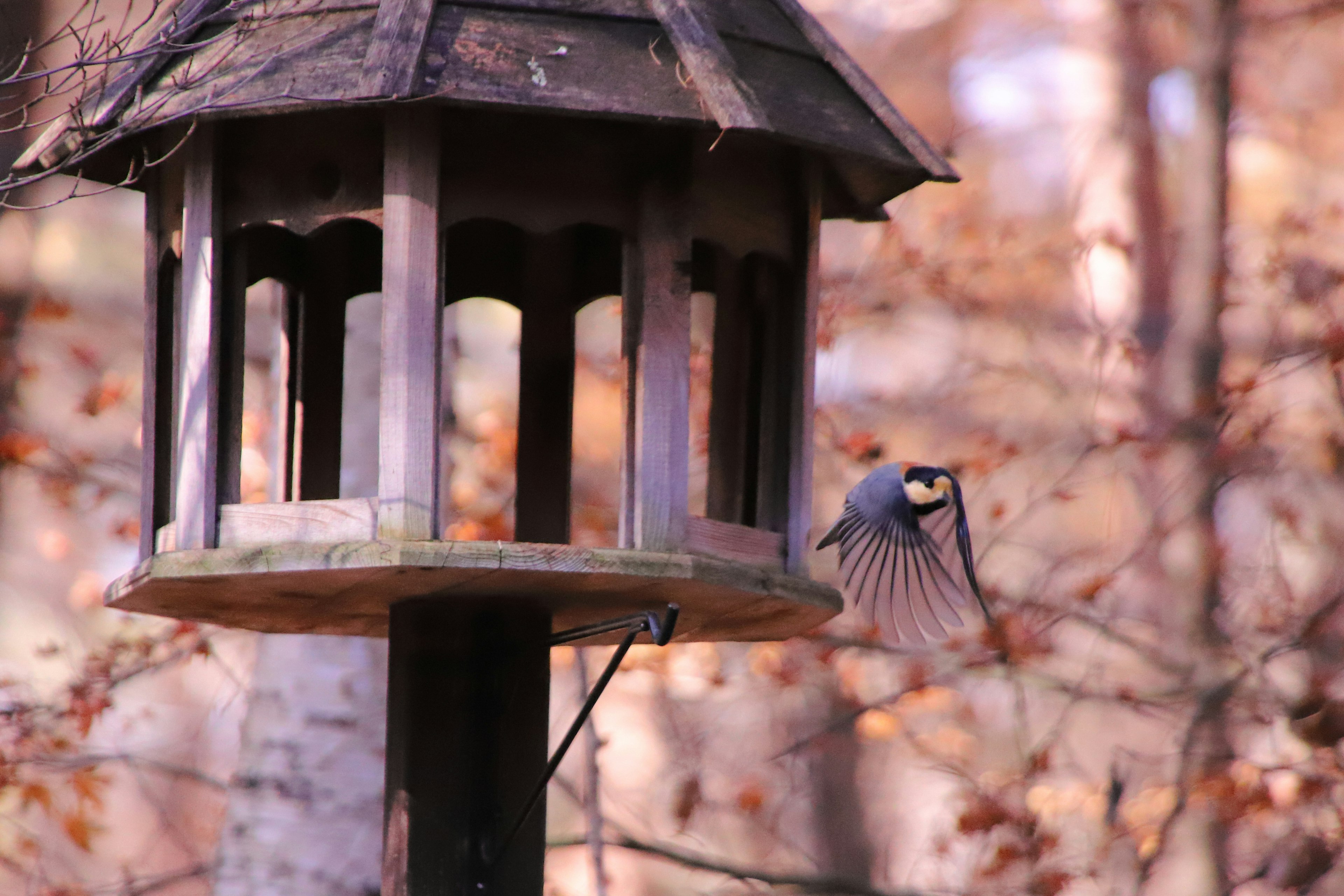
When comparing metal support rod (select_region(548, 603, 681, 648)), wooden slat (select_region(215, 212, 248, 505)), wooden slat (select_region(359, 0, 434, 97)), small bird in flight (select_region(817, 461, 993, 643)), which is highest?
wooden slat (select_region(359, 0, 434, 97))

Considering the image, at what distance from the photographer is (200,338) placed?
8.55 feet

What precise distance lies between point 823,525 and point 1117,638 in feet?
8.06

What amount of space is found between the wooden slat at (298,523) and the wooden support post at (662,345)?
438 mm

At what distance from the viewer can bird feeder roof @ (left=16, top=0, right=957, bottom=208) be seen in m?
2.35

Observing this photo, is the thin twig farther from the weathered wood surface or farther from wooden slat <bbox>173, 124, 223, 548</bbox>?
the weathered wood surface

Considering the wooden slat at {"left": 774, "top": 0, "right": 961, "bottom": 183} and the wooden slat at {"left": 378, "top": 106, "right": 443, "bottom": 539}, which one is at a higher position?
the wooden slat at {"left": 774, "top": 0, "right": 961, "bottom": 183}

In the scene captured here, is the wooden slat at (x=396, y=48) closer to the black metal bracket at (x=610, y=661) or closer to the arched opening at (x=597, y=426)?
the black metal bracket at (x=610, y=661)

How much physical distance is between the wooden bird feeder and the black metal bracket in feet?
0.05

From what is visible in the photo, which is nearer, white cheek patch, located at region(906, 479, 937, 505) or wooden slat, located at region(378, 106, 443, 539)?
wooden slat, located at region(378, 106, 443, 539)

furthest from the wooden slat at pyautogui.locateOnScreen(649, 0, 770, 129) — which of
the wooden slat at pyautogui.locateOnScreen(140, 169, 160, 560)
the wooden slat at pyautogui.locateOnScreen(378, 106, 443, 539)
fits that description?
the wooden slat at pyautogui.locateOnScreen(140, 169, 160, 560)

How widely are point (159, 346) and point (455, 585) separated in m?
0.86

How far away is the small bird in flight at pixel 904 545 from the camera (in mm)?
2992

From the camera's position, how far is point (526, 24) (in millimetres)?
2461

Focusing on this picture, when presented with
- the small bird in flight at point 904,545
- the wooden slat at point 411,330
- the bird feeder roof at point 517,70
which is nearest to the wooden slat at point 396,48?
the bird feeder roof at point 517,70
